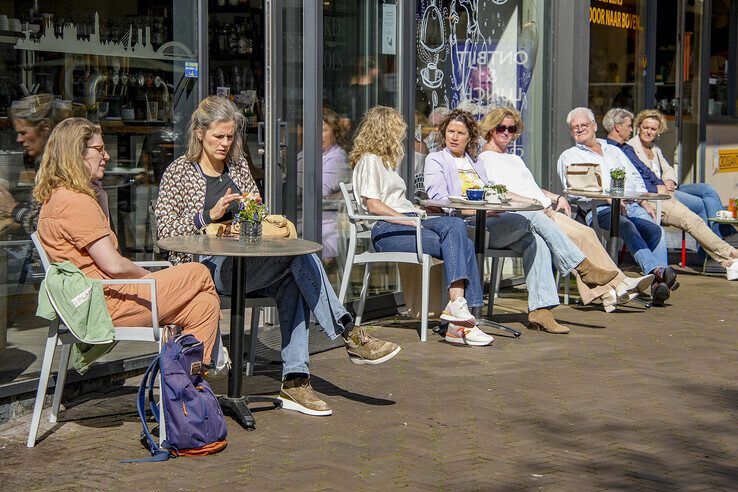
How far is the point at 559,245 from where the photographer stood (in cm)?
796

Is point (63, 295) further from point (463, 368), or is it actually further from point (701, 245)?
point (701, 245)

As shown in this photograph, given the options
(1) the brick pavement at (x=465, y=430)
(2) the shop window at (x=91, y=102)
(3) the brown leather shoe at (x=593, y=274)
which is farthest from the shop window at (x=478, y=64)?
(2) the shop window at (x=91, y=102)

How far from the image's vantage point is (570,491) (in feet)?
14.7

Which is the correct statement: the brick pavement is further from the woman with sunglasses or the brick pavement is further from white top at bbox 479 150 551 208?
white top at bbox 479 150 551 208

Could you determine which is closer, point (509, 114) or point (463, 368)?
point (463, 368)

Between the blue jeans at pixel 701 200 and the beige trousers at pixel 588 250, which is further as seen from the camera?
the blue jeans at pixel 701 200

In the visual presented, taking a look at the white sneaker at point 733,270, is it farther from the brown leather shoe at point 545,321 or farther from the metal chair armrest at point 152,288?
the metal chair armrest at point 152,288

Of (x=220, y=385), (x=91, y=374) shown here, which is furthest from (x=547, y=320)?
(x=91, y=374)

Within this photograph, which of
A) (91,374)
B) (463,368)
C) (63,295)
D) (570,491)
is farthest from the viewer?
(463,368)

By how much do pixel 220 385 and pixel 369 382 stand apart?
0.78 m

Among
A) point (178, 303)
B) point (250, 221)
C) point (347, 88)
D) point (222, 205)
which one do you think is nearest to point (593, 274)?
point (347, 88)

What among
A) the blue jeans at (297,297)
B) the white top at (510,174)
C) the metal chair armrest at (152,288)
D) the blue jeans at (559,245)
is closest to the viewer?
the metal chair armrest at (152,288)

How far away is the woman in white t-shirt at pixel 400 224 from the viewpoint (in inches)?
288

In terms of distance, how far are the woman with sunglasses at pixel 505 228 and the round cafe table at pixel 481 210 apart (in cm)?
14
